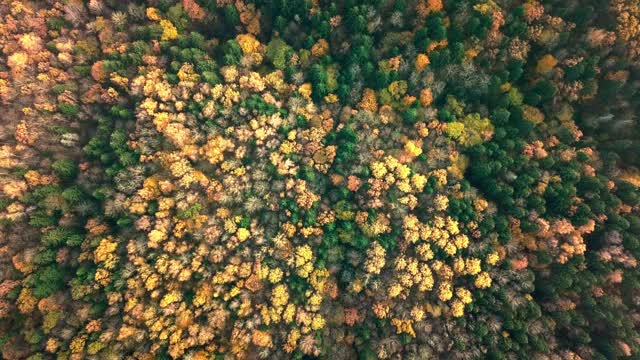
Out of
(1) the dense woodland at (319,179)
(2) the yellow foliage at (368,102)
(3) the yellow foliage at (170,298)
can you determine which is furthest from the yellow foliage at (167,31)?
(3) the yellow foliage at (170,298)

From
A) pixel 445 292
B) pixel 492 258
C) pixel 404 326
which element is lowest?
pixel 404 326

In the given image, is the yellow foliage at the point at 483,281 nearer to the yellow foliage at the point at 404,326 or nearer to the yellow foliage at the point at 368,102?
the yellow foliage at the point at 404,326

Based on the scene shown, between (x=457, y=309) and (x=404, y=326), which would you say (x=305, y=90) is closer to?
(x=404, y=326)

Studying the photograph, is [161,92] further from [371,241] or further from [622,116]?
[622,116]

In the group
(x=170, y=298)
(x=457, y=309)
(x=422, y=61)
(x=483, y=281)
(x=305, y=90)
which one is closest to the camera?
(x=170, y=298)

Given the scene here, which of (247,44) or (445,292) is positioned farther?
(247,44)

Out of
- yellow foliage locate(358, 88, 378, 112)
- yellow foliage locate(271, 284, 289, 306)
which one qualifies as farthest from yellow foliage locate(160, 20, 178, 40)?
yellow foliage locate(271, 284, 289, 306)

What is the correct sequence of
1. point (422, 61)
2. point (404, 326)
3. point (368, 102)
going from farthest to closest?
1. point (368, 102)
2. point (422, 61)
3. point (404, 326)

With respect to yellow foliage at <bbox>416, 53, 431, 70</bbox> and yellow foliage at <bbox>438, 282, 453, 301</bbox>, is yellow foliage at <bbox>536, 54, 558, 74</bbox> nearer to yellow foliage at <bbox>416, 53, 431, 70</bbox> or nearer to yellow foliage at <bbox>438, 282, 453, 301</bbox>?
yellow foliage at <bbox>416, 53, 431, 70</bbox>

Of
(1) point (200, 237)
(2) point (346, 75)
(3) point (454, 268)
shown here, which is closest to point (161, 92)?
(1) point (200, 237)

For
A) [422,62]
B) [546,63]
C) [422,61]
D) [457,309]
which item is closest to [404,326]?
[457,309]
